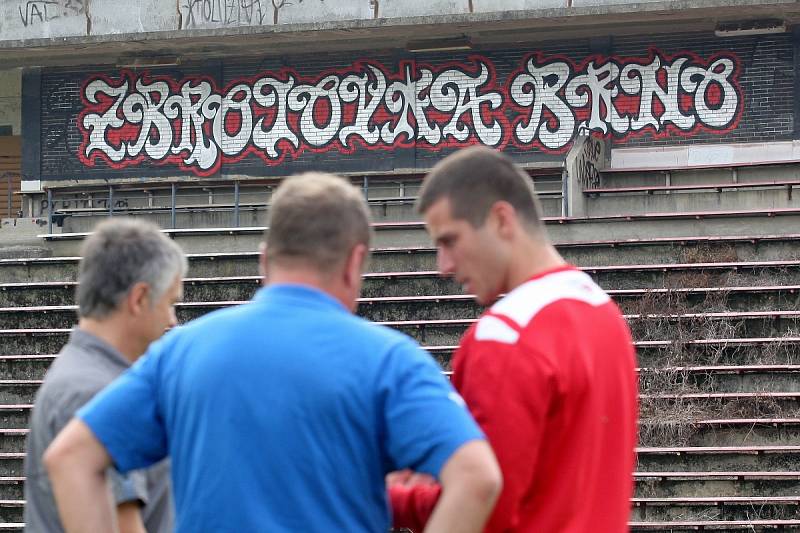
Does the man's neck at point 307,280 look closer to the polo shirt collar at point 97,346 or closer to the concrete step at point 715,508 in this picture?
the polo shirt collar at point 97,346

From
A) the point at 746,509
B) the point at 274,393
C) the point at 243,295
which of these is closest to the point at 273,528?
the point at 274,393

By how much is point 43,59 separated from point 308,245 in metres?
21.6

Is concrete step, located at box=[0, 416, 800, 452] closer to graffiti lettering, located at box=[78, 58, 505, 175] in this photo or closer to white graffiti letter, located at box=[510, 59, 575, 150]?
white graffiti letter, located at box=[510, 59, 575, 150]

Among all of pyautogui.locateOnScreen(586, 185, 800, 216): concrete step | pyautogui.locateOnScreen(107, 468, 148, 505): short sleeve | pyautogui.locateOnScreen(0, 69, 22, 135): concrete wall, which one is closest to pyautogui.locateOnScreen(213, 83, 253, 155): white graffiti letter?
pyautogui.locateOnScreen(0, 69, 22, 135): concrete wall

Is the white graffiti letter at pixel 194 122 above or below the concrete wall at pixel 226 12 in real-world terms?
below

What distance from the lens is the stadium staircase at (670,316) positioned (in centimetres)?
1168

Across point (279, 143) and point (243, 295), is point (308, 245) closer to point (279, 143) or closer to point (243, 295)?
point (243, 295)

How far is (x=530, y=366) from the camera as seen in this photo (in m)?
3.23

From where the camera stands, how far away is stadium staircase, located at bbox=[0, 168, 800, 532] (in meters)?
11.7

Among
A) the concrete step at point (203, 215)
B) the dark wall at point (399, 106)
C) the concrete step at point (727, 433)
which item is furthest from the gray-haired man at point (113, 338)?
the dark wall at point (399, 106)

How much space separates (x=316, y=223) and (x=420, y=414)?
1.66ft

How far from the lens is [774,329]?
13500 mm

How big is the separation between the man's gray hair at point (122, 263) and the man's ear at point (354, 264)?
80cm

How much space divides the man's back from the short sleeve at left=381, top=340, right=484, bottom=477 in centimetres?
22
